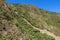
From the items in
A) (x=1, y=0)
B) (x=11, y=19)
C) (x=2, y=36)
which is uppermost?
(x=1, y=0)

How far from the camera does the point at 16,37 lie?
50.0 feet

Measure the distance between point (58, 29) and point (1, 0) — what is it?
42.6ft

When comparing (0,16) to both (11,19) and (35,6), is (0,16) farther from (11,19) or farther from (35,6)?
(35,6)

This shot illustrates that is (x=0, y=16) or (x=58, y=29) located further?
(x=58, y=29)

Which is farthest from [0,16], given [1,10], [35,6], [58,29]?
[35,6]

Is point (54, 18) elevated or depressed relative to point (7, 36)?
elevated

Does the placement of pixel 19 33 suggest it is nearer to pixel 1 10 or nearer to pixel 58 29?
pixel 1 10

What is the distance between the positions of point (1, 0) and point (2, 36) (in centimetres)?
343

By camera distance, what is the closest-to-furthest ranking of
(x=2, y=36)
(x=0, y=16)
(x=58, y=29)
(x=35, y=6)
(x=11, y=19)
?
(x=2, y=36)
(x=0, y=16)
(x=11, y=19)
(x=58, y=29)
(x=35, y=6)

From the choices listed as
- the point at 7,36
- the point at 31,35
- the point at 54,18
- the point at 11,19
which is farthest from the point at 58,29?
the point at 7,36

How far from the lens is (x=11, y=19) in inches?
658

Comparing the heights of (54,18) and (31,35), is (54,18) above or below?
above

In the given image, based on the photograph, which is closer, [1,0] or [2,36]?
[2,36]

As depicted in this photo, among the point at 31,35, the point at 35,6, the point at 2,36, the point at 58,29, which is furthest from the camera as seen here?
the point at 35,6
